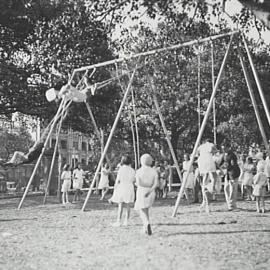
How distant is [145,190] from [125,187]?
1.61 m

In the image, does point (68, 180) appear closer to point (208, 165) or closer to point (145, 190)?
point (208, 165)

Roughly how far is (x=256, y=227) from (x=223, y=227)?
76cm

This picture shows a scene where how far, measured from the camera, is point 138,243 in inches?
334

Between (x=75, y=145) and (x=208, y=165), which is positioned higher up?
(x=75, y=145)

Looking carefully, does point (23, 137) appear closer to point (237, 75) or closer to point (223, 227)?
point (237, 75)

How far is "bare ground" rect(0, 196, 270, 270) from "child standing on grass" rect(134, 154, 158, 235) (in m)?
0.42

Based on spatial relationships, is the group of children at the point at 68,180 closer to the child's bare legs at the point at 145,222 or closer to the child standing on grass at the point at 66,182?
the child standing on grass at the point at 66,182

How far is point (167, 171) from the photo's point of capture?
24.4 metres

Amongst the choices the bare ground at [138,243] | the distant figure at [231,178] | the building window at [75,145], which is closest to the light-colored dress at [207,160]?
the distant figure at [231,178]

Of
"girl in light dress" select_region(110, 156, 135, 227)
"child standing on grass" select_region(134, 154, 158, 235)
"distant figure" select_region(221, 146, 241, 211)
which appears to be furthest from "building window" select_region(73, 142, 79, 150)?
"child standing on grass" select_region(134, 154, 158, 235)

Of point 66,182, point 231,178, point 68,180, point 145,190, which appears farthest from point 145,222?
point 68,180

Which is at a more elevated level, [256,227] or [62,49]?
[62,49]

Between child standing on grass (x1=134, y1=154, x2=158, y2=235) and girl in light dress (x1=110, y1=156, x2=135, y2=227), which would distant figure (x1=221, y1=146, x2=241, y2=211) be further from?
child standing on grass (x1=134, y1=154, x2=158, y2=235)

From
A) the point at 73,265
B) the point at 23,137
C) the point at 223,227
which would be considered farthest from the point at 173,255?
the point at 23,137
